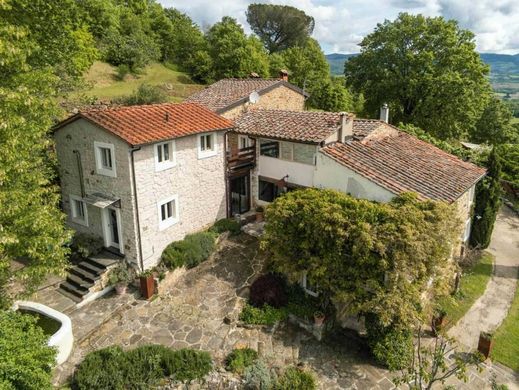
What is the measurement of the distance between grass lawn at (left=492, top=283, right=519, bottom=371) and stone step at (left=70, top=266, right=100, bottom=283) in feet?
56.5

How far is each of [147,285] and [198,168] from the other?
6552 millimetres

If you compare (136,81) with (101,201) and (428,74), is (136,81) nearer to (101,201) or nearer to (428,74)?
(428,74)

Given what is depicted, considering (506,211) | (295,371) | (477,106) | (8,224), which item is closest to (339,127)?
(295,371)

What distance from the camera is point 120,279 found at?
16.8 metres

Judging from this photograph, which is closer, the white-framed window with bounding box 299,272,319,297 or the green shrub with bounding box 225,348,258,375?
the green shrub with bounding box 225,348,258,375

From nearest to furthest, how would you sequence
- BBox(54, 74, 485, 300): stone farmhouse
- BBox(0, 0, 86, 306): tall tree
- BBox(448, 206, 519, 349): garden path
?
BBox(0, 0, 86, 306): tall tree
BBox(448, 206, 519, 349): garden path
BBox(54, 74, 485, 300): stone farmhouse

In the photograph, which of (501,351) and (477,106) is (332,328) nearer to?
(501,351)

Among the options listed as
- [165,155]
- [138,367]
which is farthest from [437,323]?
[165,155]

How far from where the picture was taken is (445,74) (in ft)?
115

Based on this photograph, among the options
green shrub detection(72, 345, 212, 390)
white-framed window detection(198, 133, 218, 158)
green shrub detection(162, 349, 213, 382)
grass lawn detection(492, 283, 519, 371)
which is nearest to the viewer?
green shrub detection(72, 345, 212, 390)

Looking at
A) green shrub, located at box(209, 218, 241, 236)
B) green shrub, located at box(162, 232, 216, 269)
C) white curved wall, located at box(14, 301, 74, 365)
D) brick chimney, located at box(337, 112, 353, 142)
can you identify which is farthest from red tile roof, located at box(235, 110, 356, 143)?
white curved wall, located at box(14, 301, 74, 365)

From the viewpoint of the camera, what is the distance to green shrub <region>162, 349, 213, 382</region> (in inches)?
482

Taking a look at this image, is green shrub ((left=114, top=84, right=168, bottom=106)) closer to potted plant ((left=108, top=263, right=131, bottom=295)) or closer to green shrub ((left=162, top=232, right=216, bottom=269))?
green shrub ((left=162, top=232, right=216, bottom=269))

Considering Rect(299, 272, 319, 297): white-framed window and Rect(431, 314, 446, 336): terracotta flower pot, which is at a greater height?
Rect(299, 272, 319, 297): white-framed window
